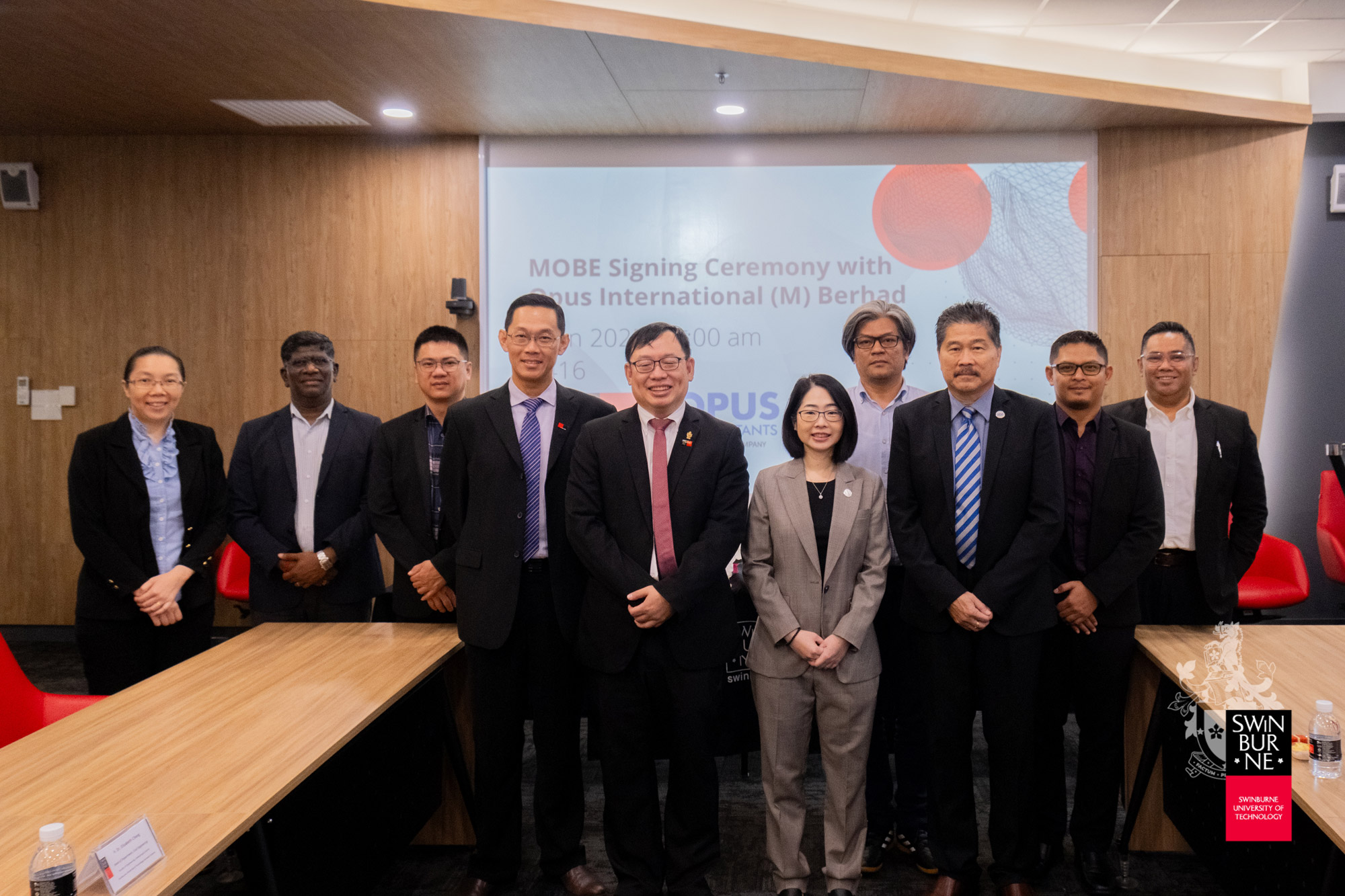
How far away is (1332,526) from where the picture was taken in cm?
516

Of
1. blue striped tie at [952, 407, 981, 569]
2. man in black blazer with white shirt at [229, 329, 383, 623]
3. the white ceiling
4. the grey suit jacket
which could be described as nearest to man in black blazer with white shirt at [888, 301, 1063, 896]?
blue striped tie at [952, 407, 981, 569]

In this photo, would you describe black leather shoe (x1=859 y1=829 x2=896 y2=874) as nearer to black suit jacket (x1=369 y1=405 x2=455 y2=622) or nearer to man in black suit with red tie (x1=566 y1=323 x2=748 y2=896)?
man in black suit with red tie (x1=566 y1=323 x2=748 y2=896)

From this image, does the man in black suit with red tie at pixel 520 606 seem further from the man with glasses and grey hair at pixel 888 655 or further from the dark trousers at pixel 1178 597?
the dark trousers at pixel 1178 597

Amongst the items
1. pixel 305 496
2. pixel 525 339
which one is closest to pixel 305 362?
pixel 305 496

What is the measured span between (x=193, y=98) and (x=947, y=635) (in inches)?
192

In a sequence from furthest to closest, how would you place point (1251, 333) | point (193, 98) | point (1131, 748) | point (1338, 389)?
point (1338, 389), point (1251, 333), point (193, 98), point (1131, 748)

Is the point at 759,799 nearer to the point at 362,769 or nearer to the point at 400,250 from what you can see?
the point at 362,769

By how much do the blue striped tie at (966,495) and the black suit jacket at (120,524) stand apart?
2.63 m

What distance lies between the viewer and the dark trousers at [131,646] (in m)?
3.07

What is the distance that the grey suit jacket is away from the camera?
2.57 metres

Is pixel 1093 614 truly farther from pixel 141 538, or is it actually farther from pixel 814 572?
pixel 141 538

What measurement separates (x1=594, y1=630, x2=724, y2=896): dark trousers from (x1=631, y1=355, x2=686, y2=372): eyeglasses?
78 centimetres

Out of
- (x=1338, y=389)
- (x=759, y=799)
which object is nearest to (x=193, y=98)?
(x=759, y=799)

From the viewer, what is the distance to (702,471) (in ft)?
8.46
